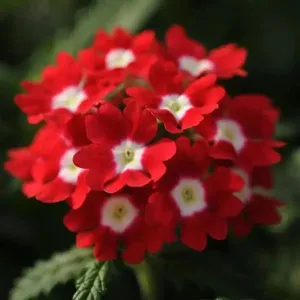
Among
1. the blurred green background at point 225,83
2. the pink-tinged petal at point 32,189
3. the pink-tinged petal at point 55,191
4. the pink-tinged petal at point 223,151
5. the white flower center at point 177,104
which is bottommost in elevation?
the blurred green background at point 225,83

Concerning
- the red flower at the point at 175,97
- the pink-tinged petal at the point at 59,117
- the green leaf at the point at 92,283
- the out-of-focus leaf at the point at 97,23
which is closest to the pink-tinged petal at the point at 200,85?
the red flower at the point at 175,97

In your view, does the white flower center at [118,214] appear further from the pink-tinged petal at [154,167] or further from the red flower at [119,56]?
the red flower at [119,56]

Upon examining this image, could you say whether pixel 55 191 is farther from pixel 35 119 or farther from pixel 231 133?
pixel 231 133

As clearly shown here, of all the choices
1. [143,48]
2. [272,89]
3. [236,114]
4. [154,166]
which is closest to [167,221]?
[154,166]

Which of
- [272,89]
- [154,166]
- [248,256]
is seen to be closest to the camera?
[154,166]

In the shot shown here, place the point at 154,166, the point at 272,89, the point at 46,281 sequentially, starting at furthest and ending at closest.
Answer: the point at 272,89 → the point at 46,281 → the point at 154,166

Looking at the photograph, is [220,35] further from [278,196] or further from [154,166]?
[154,166]

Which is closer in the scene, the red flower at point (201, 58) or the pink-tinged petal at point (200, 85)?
the pink-tinged petal at point (200, 85)
